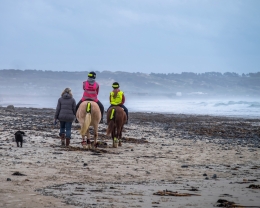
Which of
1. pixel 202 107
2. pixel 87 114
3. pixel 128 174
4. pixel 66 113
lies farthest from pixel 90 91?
pixel 202 107

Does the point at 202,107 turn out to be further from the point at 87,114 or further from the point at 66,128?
the point at 87,114

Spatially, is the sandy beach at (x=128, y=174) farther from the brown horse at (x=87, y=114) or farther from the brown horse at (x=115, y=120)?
the brown horse at (x=87, y=114)

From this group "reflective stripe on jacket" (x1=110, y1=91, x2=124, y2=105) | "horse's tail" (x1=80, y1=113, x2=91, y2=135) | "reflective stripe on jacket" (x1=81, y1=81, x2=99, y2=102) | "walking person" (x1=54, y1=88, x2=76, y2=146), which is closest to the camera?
"horse's tail" (x1=80, y1=113, x2=91, y2=135)

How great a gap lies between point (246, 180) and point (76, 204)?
12.0ft

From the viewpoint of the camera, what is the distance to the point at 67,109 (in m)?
14.0

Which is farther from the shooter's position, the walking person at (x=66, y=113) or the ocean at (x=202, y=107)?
the ocean at (x=202, y=107)

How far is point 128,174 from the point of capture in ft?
30.9

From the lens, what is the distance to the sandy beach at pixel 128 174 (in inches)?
259

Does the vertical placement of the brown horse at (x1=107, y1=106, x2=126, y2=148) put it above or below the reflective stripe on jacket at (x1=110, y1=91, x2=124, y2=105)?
below

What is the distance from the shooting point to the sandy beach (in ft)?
21.6

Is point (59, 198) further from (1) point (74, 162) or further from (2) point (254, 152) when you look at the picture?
(2) point (254, 152)

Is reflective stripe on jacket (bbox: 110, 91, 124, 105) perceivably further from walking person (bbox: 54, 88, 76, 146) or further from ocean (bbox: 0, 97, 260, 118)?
ocean (bbox: 0, 97, 260, 118)

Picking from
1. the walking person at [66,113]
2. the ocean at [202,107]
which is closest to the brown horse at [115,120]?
the walking person at [66,113]

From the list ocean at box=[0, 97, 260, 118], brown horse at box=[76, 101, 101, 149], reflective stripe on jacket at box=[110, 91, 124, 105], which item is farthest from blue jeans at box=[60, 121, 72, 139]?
ocean at box=[0, 97, 260, 118]
